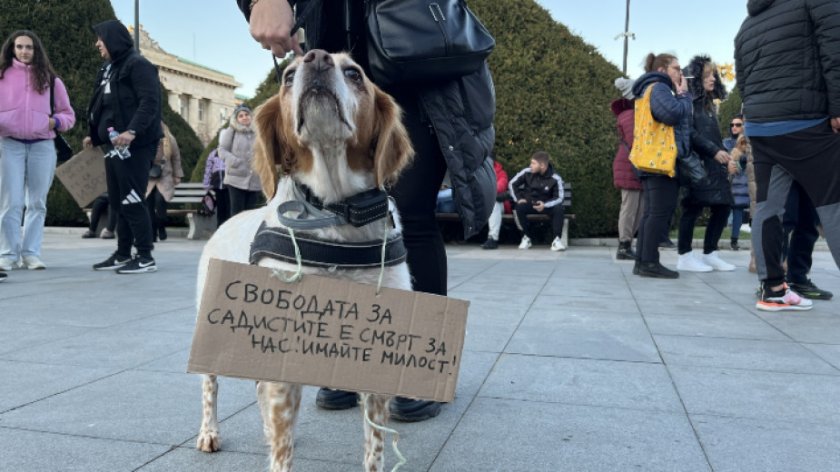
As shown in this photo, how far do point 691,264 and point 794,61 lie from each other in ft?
12.3

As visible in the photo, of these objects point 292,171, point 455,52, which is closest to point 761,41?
point 455,52

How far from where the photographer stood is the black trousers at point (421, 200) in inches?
120

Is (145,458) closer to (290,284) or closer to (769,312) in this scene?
(290,284)

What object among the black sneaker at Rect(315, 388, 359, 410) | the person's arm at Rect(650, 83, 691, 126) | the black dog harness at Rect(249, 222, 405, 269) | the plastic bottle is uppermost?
the person's arm at Rect(650, 83, 691, 126)

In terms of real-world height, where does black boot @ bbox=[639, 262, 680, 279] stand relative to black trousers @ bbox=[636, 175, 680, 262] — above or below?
below

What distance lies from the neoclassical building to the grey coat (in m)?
53.2

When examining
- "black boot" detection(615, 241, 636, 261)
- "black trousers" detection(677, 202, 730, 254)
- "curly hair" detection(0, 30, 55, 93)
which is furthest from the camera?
"black boot" detection(615, 241, 636, 261)

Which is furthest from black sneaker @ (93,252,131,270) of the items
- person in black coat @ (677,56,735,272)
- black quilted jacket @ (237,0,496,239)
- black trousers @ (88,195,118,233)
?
person in black coat @ (677,56,735,272)

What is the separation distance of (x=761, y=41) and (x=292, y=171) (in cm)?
456

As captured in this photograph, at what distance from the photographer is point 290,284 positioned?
2.10 m

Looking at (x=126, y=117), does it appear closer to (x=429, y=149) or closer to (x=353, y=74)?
(x=429, y=149)

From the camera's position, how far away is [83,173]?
8547 millimetres

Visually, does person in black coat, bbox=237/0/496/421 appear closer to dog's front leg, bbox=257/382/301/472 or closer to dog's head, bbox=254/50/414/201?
dog's head, bbox=254/50/414/201

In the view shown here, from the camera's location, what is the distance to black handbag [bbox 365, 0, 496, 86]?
2.74 m
